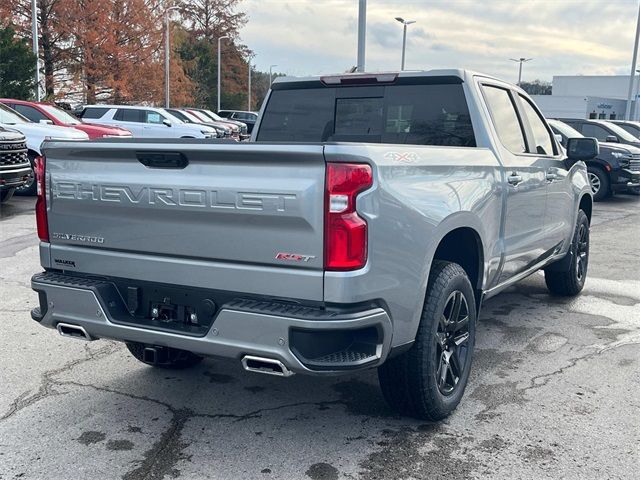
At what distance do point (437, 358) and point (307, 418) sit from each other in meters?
0.80

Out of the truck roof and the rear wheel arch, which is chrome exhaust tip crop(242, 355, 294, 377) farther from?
the truck roof

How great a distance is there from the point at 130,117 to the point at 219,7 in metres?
44.1

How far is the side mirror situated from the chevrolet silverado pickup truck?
1.43 meters

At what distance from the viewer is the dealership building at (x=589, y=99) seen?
59.8 m

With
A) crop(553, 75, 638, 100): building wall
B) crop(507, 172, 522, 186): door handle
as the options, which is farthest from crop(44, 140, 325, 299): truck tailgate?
crop(553, 75, 638, 100): building wall

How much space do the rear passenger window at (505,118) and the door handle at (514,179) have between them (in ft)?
0.69

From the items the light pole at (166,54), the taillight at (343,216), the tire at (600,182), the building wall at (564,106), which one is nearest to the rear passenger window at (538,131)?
the taillight at (343,216)

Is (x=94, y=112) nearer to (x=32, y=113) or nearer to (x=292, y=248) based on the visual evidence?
(x=32, y=113)

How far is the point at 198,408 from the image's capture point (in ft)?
13.2

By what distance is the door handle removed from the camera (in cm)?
Result: 456

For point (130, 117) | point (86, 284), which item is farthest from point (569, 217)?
point (130, 117)

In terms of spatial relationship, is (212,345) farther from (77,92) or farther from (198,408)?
(77,92)

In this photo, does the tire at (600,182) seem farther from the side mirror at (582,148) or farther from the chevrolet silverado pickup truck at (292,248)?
the chevrolet silverado pickup truck at (292,248)

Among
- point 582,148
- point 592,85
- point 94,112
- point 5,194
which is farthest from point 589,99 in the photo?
point 582,148
